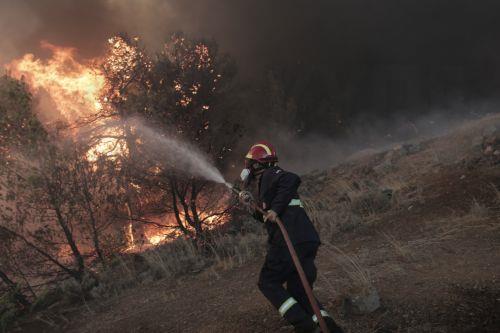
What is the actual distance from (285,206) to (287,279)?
696 mm

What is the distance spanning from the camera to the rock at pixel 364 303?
404 cm

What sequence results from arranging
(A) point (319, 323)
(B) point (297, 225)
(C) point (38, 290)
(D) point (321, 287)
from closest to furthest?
(A) point (319, 323)
(B) point (297, 225)
(D) point (321, 287)
(C) point (38, 290)

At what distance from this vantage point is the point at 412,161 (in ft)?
43.6

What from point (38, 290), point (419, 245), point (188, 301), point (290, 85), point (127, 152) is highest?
point (290, 85)

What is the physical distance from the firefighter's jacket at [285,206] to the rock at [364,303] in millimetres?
798

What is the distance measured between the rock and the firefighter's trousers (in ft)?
1.79

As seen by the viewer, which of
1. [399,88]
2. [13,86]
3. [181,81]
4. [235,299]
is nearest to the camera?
[235,299]

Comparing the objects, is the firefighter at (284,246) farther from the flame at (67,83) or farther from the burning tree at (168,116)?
the flame at (67,83)

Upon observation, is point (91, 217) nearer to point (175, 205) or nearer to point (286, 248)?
point (175, 205)

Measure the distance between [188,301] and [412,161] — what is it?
9847 millimetres

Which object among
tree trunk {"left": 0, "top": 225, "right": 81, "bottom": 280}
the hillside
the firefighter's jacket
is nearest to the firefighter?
the firefighter's jacket

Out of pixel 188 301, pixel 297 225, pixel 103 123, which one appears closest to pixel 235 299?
pixel 188 301

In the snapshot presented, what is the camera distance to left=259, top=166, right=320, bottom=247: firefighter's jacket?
3766 mm

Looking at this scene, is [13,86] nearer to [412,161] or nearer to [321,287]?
[321,287]
